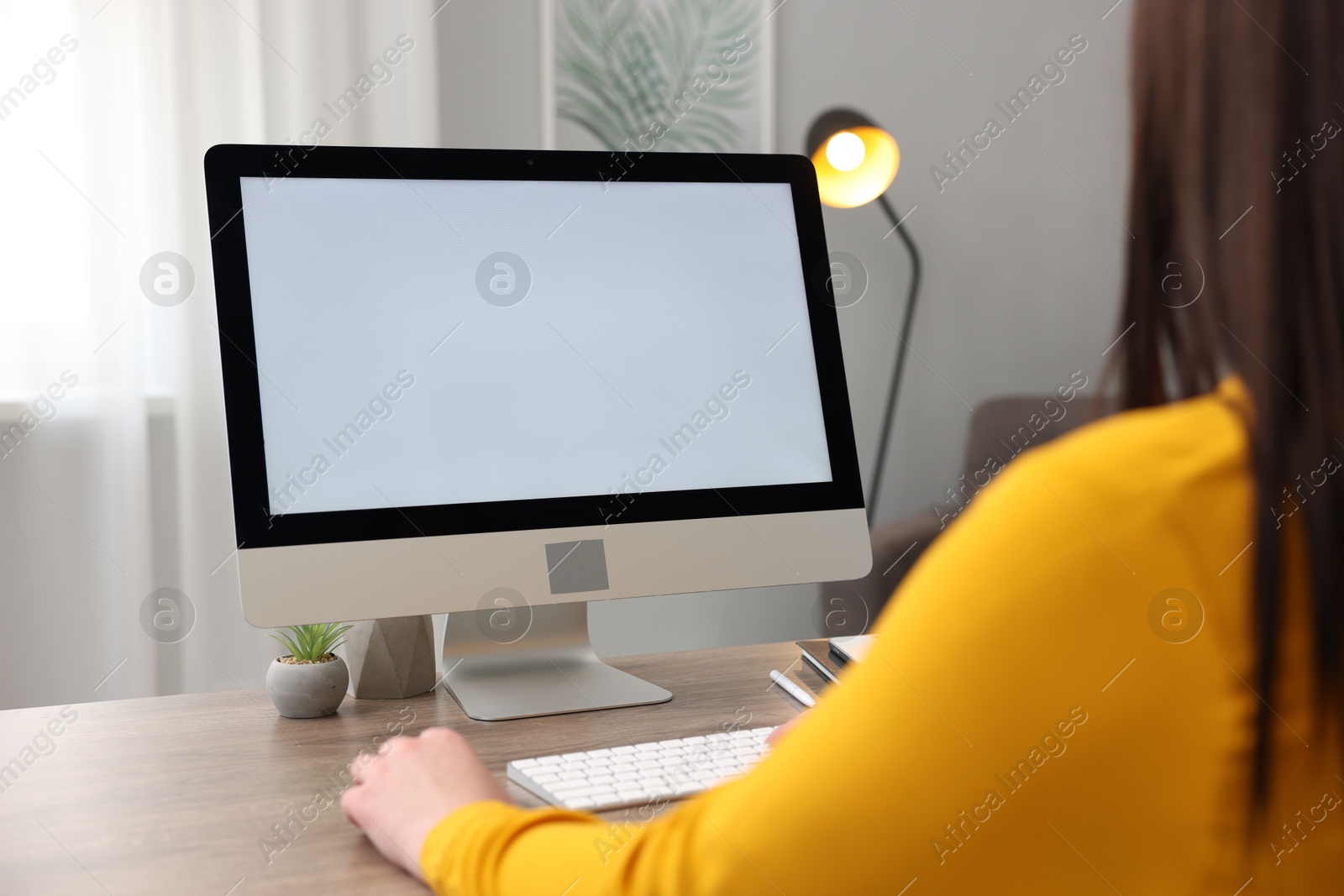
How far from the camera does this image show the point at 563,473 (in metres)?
1.00

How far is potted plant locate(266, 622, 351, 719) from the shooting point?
3.12 ft

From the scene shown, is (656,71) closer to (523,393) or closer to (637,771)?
(523,393)

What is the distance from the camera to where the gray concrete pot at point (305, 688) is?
0.95 metres

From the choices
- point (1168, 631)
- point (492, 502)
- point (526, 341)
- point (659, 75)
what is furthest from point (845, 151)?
point (1168, 631)

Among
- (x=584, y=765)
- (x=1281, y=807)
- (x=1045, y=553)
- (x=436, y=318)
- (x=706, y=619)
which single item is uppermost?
(x=436, y=318)

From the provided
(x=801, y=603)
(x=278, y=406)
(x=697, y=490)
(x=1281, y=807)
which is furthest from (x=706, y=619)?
(x=1281, y=807)

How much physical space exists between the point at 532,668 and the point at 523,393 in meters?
0.29

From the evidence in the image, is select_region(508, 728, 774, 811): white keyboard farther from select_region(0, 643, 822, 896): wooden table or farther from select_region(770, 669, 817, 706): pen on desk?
select_region(770, 669, 817, 706): pen on desk

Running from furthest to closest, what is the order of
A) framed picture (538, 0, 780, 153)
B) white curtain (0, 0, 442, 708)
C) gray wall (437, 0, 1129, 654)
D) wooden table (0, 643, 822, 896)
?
gray wall (437, 0, 1129, 654) < framed picture (538, 0, 780, 153) < white curtain (0, 0, 442, 708) < wooden table (0, 643, 822, 896)

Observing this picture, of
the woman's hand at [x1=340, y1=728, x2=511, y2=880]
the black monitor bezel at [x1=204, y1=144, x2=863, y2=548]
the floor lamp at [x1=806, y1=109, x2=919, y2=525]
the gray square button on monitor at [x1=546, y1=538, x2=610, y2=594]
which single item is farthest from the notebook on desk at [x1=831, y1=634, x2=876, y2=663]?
the floor lamp at [x1=806, y1=109, x2=919, y2=525]

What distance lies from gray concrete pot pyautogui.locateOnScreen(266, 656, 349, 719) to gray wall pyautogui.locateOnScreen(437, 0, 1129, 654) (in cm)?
146

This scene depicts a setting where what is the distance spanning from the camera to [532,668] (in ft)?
3.52

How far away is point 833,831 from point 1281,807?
20cm

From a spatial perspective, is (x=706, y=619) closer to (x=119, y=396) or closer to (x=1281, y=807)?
(x=119, y=396)
